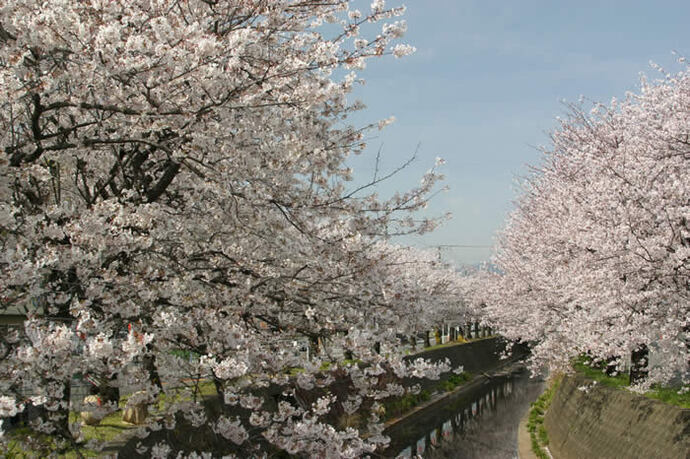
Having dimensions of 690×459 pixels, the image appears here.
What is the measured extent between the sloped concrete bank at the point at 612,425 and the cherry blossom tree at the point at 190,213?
6305 millimetres

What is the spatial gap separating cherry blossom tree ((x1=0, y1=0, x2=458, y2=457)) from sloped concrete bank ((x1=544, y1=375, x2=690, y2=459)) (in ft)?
20.7

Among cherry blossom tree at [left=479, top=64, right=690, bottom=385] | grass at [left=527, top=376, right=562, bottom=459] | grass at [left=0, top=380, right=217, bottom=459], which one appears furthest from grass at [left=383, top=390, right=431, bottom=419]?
grass at [left=0, top=380, right=217, bottom=459]

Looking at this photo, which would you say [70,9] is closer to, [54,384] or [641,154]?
[54,384]

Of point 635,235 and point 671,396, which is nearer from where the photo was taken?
point 635,235

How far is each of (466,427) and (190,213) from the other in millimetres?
22238

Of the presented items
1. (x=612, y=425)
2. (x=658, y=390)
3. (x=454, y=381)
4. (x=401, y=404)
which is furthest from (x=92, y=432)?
(x=454, y=381)

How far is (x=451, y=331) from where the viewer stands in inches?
2242

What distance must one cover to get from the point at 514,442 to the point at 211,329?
21.0 meters

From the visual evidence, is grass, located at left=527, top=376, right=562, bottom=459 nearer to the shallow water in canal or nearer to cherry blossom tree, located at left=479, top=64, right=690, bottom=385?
the shallow water in canal

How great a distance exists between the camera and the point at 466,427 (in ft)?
86.9

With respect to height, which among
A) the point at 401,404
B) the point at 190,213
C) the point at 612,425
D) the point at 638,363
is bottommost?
the point at 401,404

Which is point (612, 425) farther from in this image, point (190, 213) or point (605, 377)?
point (190, 213)

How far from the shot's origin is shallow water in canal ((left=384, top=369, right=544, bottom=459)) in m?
22.0

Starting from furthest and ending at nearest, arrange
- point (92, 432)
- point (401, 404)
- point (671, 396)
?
point (401, 404), point (671, 396), point (92, 432)
